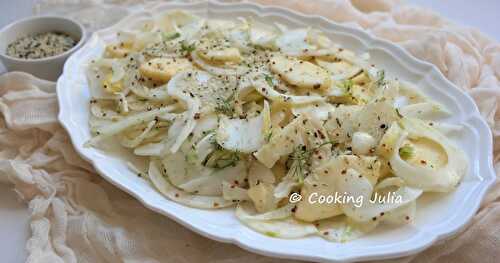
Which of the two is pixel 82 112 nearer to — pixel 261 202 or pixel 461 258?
pixel 261 202

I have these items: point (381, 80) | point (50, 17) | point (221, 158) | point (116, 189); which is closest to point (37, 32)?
point (50, 17)

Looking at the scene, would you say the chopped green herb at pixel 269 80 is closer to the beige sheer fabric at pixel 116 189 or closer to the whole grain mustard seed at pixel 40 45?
the beige sheer fabric at pixel 116 189

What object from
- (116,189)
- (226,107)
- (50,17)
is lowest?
(116,189)

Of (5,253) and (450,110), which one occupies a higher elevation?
(450,110)

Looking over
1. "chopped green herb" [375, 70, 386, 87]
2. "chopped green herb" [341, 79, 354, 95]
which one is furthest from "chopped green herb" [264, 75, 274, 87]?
"chopped green herb" [375, 70, 386, 87]

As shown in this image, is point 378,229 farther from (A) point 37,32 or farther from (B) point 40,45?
(A) point 37,32

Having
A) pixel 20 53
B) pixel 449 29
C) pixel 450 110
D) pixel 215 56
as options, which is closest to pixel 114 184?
pixel 215 56

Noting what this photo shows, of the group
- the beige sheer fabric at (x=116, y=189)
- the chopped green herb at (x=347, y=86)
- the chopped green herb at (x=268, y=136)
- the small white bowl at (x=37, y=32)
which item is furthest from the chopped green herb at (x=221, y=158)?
the small white bowl at (x=37, y=32)
